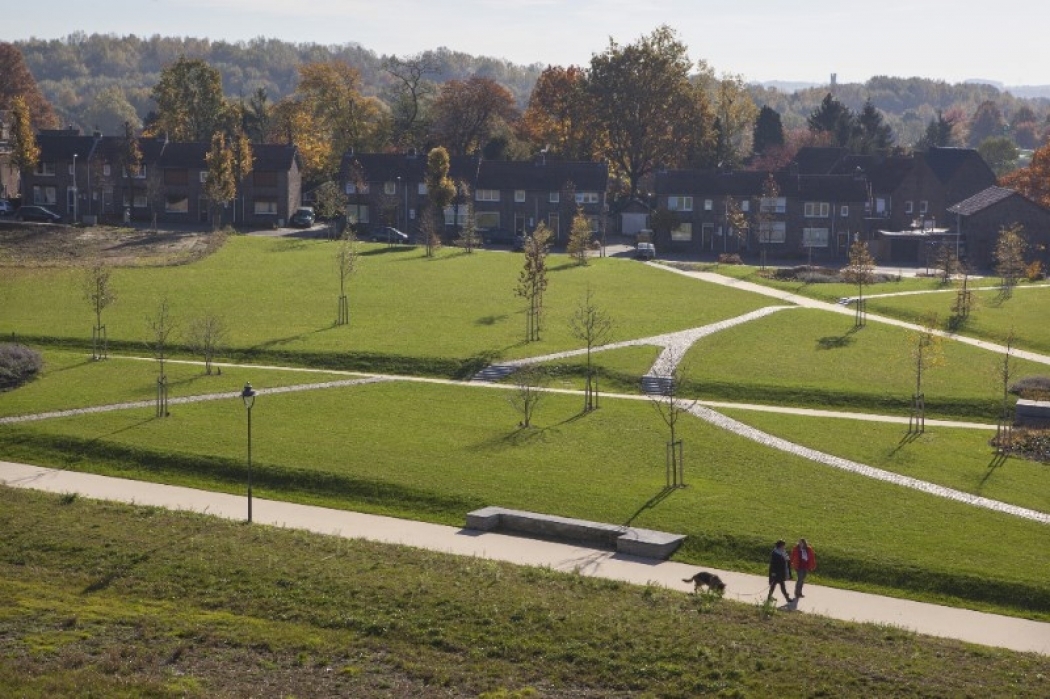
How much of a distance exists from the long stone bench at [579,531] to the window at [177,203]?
78993 millimetres

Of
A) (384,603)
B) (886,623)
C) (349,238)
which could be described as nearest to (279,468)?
(384,603)

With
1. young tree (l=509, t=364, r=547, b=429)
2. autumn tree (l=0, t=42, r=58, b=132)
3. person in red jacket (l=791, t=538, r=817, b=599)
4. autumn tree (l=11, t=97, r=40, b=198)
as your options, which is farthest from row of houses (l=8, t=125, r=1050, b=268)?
person in red jacket (l=791, t=538, r=817, b=599)

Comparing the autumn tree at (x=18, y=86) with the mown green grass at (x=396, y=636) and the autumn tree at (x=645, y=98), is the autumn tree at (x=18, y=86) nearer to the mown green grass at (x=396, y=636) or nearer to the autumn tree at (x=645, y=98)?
the autumn tree at (x=645, y=98)

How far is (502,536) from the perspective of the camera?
34.7m

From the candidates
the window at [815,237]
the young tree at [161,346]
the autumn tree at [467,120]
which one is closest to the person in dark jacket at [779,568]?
the young tree at [161,346]

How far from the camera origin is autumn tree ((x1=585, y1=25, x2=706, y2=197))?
4751 inches

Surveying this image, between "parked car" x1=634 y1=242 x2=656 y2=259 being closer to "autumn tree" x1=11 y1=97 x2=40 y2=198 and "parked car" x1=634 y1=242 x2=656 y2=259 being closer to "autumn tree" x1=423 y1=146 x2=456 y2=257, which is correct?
"autumn tree" x1=423 y1=146 x2=456 y2=257

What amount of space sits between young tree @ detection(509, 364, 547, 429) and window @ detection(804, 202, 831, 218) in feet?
191

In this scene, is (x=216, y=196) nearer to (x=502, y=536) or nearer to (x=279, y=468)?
(x=279, y=468)

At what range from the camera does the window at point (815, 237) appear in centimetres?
10744

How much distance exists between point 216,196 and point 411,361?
44819 mm

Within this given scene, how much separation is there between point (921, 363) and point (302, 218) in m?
63.9

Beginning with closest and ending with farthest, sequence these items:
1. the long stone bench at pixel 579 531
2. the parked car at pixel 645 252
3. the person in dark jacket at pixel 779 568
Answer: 1. the person in dark jacket at pixel 779 568
2. the long stone bench at pixel 579 531
3. the parked car at pixel 645 252

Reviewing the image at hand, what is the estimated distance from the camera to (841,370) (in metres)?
55.4
